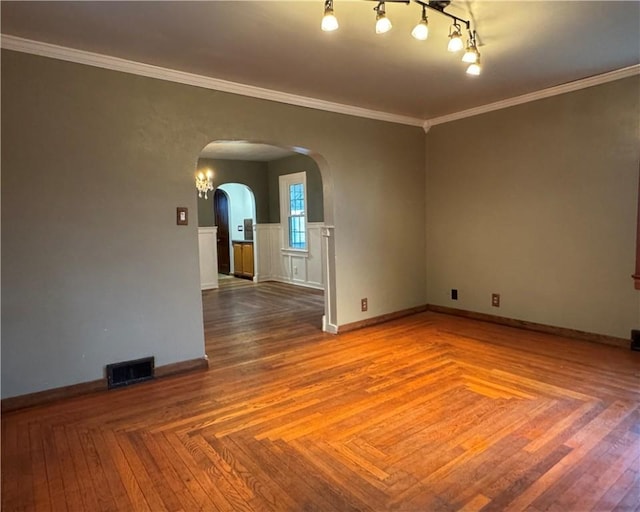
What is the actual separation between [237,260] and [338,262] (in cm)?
526

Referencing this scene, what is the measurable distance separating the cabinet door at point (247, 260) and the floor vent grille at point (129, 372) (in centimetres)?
556

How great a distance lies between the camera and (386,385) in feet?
10.1

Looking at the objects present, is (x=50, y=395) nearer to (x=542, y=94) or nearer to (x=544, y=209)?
(x=544, y=209)

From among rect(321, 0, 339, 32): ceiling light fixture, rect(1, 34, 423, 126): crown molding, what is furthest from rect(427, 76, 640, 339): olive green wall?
rect(321, 0, 339, 32): ceiling light fixture

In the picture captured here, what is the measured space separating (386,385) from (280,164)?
5882mm

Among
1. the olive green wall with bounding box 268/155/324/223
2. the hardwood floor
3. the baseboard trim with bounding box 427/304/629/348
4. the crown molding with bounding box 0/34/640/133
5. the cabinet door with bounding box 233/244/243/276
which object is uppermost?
the crown molding with bounding box 0/34/640/133

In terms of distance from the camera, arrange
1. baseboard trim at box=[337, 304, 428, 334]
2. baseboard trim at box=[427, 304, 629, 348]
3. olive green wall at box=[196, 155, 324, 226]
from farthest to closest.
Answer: olive green wall at box=[196, 155, 324, 226] < baseboard trim at box=[337, 304, 428, 334] < baseboard trim at box=[427, 304, 629, 348]

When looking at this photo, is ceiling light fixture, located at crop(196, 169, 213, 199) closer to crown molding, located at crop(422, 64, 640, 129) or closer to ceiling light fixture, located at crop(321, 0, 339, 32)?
crown molding, located at crop(422, 64, 640, 129)

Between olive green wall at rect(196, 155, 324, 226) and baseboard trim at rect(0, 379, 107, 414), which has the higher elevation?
olive green wall at rect(196, 155, 324, 226)

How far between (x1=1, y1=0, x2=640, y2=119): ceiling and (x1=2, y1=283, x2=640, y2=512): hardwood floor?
92.6 inches

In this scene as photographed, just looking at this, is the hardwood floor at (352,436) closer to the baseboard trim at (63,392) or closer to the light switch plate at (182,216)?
the baseboard trim at (63,392)

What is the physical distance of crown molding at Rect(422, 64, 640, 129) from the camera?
3.54 metres

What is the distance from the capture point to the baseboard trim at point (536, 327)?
3.84m

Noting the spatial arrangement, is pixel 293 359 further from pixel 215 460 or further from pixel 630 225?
pixel 630 225
